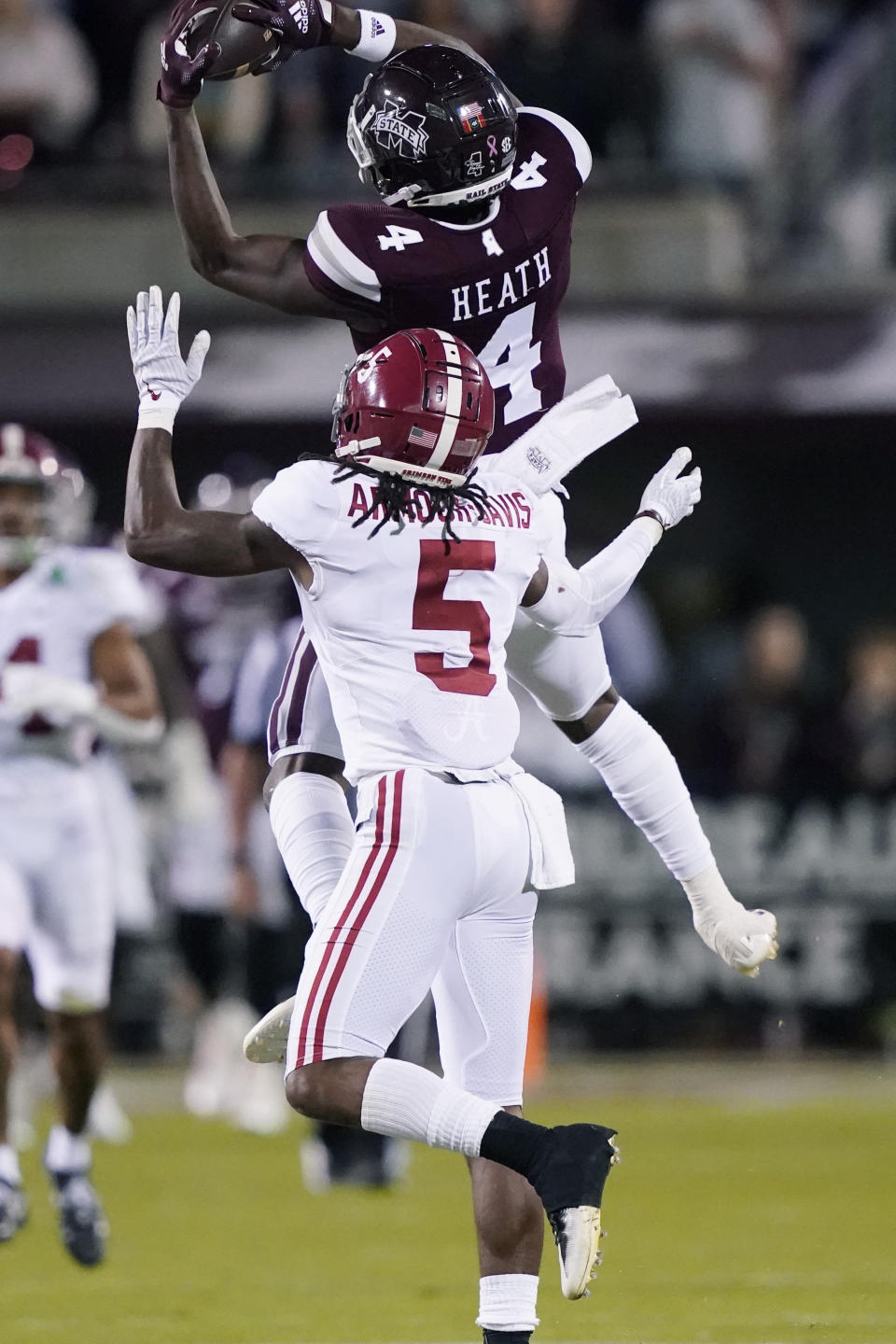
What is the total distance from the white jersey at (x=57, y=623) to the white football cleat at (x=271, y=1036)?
2.68 m

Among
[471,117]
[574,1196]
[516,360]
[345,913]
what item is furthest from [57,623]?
[574,1196]

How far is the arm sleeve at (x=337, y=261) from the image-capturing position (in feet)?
16.0

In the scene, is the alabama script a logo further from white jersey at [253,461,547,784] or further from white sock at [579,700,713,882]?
white sock at [579,700,713,882]

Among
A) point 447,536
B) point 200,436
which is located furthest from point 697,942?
point 447,536

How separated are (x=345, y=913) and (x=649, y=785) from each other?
114 centimetres

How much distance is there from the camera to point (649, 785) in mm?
5352

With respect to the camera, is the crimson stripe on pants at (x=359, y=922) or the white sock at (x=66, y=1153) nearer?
the crimson stripe on pants at (x=359, y=922)

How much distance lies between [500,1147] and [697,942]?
7451mm

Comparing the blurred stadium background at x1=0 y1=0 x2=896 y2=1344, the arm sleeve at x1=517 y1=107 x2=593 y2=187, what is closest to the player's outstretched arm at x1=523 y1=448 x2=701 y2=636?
the arm sleeve at x1=517 y1=107 x2=593 y2=187

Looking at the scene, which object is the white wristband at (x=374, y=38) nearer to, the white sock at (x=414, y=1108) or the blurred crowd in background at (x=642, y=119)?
the white sock at (x=414, y=1108)

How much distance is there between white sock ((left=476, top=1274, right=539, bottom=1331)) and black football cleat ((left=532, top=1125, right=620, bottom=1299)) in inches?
19.4

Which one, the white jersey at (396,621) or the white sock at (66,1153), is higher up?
the white jersey at (396,621)

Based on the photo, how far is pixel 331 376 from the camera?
1263 cm

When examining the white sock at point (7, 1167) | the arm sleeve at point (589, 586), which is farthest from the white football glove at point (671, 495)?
the white sock at point (7, 1167)
